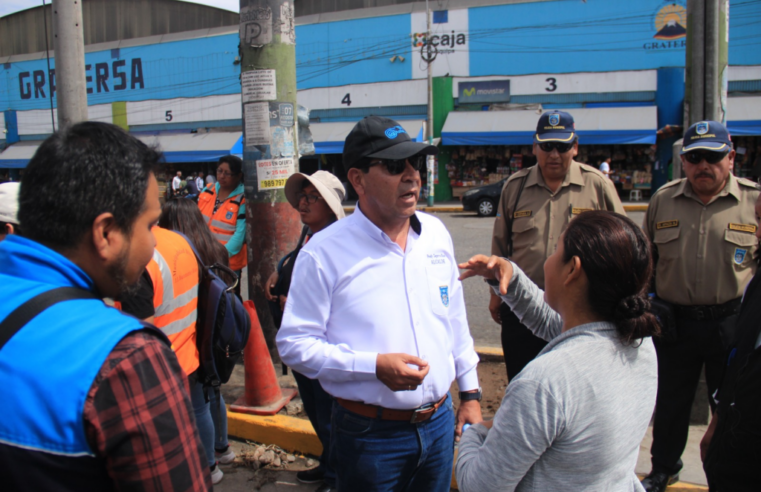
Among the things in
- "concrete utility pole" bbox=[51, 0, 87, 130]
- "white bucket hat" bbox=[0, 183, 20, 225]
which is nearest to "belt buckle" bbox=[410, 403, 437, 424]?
"white bucket hat" bbox=[0, 183, 20, 225]

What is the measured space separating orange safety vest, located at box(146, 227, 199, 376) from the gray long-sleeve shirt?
1.81 metres

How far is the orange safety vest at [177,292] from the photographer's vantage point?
2799mm

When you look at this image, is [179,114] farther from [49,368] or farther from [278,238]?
[49,368]

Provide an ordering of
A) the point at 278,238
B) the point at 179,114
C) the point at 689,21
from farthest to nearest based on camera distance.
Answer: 1. the point at 179,114
2. the point at 278,238
3. the point at 689,21

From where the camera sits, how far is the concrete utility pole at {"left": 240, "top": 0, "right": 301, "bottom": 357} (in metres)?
4.72

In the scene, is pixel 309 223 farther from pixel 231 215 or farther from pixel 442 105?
pixel 442 105

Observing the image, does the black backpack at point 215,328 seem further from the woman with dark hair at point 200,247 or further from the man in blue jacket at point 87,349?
the man in blue jacket at point 87,349

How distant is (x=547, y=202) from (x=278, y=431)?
8.45 ft

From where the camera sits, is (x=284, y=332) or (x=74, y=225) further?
(x=284, y=332)

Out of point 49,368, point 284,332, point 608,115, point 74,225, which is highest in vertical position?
point 608,115

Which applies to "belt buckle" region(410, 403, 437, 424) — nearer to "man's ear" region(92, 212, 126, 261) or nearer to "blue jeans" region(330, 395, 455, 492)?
"blue jeans" region(330, 395, 455, 492)

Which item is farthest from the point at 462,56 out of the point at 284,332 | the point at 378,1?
the point at 284,332

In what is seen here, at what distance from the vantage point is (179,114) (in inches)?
1175

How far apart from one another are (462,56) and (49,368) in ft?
85.9
